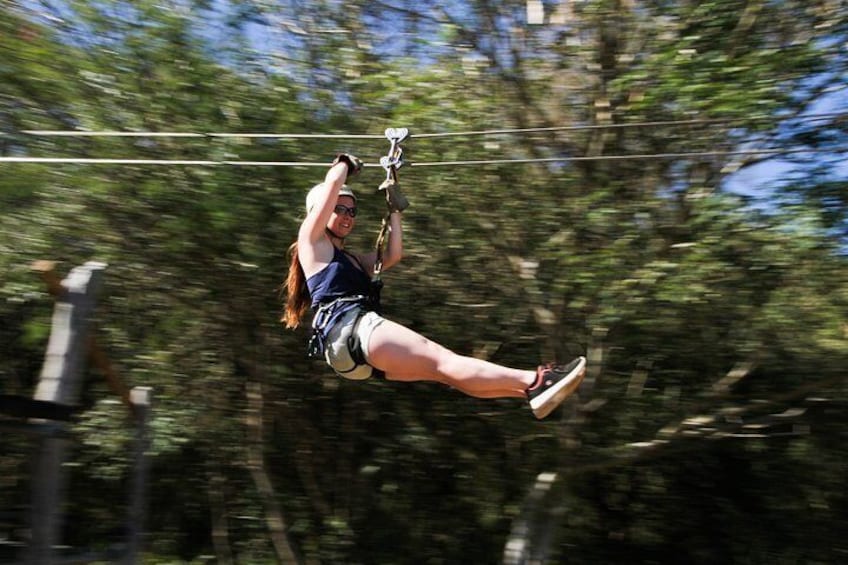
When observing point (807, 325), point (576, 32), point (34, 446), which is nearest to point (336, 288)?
point (34, 446)

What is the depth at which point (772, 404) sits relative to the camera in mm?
6996

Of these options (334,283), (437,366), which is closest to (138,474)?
(334,283)

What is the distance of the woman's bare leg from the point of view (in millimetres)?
4059

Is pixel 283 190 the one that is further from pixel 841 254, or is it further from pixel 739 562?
pixel 739 562

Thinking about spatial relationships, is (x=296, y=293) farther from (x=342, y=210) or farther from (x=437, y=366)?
(x=437, y=366)

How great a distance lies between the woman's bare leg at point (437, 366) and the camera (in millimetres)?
4059

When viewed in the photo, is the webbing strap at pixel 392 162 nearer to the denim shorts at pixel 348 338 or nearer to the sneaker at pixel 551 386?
the denim shorts at pixel 348 338

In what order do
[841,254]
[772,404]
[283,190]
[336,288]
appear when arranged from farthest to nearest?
[772,404] < [283,190] < [841,254] < [336,288]

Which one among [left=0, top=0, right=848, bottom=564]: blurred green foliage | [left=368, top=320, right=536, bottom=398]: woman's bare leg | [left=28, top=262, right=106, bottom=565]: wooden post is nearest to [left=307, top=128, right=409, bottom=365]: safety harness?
[left=368, top=320, right=536, bottom=398]: woman's bare leg

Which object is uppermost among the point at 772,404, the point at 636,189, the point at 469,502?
the point at 636,189

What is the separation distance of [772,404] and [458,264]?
2.26m

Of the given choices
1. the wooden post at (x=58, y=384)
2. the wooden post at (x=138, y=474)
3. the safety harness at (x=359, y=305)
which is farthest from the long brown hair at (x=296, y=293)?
the wooden post at (x=138, y=474)

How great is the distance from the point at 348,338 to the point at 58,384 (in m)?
1.39

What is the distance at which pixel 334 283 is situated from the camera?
443 cm
